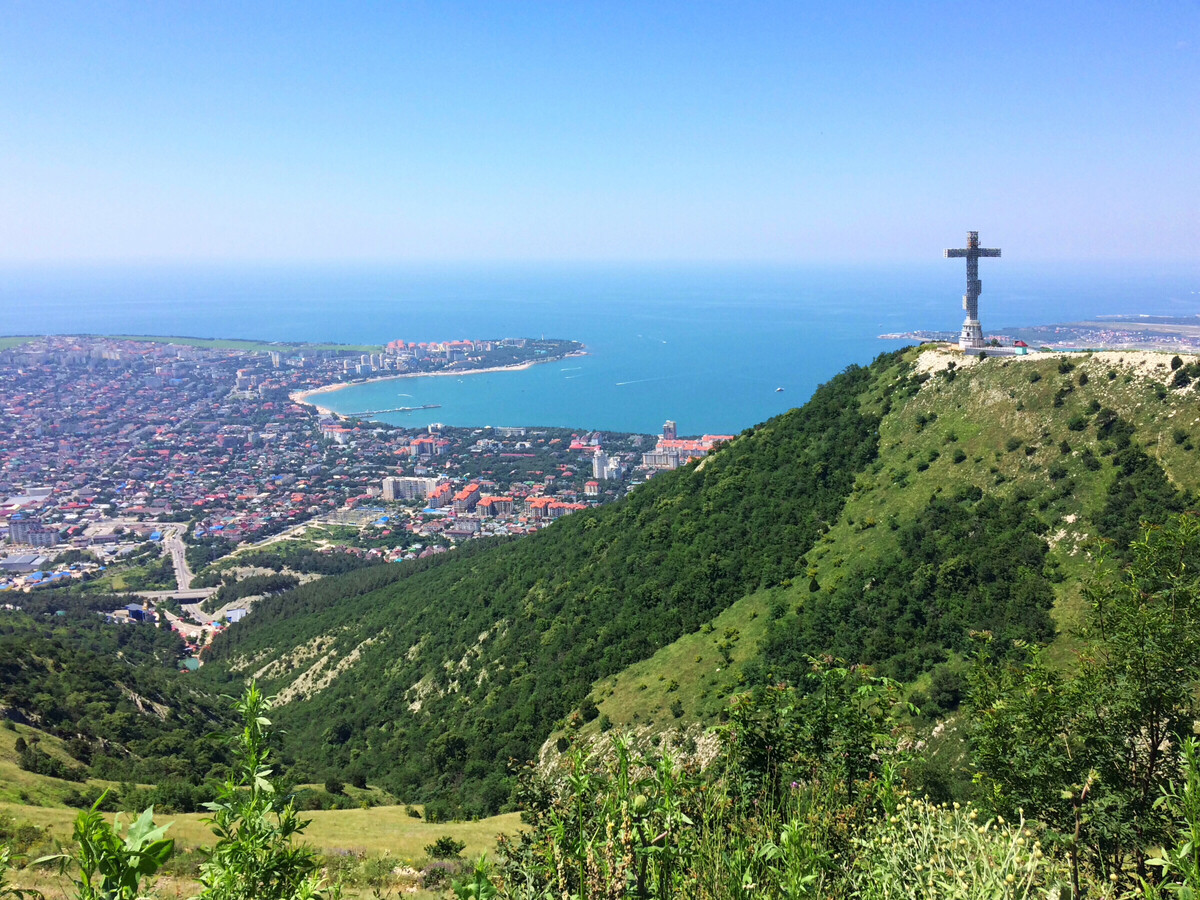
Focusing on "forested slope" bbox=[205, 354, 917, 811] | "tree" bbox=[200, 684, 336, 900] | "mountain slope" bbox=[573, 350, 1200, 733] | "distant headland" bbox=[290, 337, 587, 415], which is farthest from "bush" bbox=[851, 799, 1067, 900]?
"distant headland" bbox=[290, 337, 587, 415]

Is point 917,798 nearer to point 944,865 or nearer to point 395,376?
point 944,865

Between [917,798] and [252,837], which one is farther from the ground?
[252,837]

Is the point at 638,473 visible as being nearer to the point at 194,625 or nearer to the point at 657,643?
the point at 194,625

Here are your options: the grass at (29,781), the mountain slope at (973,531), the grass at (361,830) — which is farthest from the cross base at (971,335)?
the grass at (29,781)

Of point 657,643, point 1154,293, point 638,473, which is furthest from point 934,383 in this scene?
point 1154,293

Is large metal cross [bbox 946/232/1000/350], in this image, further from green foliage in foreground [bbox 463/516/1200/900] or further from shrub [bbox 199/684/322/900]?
shrub [bbox 199/684/322/900]

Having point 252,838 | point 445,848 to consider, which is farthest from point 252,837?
point 445,848

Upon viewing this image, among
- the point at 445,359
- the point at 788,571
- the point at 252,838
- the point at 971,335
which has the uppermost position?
the point at 971,335
